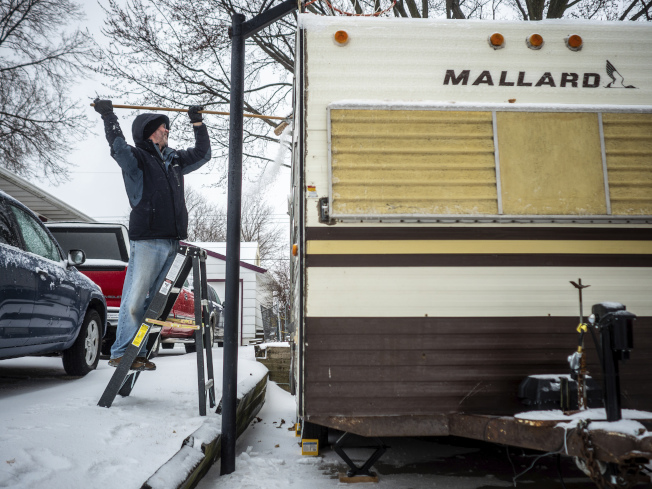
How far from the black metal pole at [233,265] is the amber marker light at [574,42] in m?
2.10

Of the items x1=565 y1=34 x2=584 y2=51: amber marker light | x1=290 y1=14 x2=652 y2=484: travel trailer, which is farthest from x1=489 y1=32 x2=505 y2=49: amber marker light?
x1=565 y1=34 x2=584 y2=51: amber marker light

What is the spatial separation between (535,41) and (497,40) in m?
0.23

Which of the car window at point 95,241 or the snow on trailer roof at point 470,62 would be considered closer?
the snow on trailer roof at point 470,62

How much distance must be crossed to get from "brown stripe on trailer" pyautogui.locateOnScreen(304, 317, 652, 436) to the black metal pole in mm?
654

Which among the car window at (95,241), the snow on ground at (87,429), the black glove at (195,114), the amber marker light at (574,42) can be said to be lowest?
the snow on ground at (87,429)

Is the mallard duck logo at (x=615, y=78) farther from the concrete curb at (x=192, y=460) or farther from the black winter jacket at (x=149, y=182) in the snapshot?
the concrete curb at (x=192, y=460)

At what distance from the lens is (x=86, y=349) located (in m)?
5.33

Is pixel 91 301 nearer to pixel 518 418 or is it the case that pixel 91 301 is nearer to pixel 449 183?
pixel 449 183

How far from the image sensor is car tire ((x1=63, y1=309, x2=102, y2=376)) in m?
5.09

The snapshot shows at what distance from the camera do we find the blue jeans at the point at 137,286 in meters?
3.81

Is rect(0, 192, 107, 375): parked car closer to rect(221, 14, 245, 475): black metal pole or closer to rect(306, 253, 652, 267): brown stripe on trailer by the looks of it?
rect(221, 14, 245, 475): black metal pole

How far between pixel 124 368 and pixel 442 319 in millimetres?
2158

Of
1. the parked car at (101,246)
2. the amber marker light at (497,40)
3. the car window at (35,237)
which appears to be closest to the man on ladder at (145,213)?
the car window at (35,237)

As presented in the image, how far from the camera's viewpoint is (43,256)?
4648 mm
